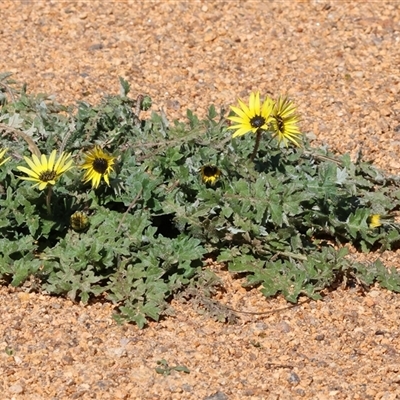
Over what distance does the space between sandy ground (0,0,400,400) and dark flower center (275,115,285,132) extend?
766 mm

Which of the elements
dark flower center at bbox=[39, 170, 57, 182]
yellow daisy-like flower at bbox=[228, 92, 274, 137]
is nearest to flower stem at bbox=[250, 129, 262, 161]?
yellow daisy-like flower at bbox=[228, 92, 274, 137]

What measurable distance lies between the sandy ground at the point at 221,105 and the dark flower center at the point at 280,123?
2.51 ft

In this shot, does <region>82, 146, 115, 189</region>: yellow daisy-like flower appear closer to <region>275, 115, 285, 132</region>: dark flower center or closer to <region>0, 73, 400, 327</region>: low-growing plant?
<region>0, 73, 400, 327</region>: low-growing plant

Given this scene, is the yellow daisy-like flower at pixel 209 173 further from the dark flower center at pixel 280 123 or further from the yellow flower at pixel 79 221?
the yellow flower at pixel 79 221

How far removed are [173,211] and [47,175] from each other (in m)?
0.66

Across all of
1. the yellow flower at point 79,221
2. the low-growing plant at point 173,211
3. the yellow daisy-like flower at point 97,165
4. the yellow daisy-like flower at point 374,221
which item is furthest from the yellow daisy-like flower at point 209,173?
the yellow daisy-like flower at point 374,221

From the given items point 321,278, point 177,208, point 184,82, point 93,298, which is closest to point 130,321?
point 93,298

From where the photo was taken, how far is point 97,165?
496 centimetres

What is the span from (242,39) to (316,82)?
64cm

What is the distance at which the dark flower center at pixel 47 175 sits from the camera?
483cm

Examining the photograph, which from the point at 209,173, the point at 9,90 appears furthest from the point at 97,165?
the point at 9,90

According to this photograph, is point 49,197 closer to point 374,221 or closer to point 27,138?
point 27,138

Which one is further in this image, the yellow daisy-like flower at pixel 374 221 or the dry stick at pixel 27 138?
the yellow daisy-like flower at pixel 374 221

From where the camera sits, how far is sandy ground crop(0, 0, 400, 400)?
451 cm
